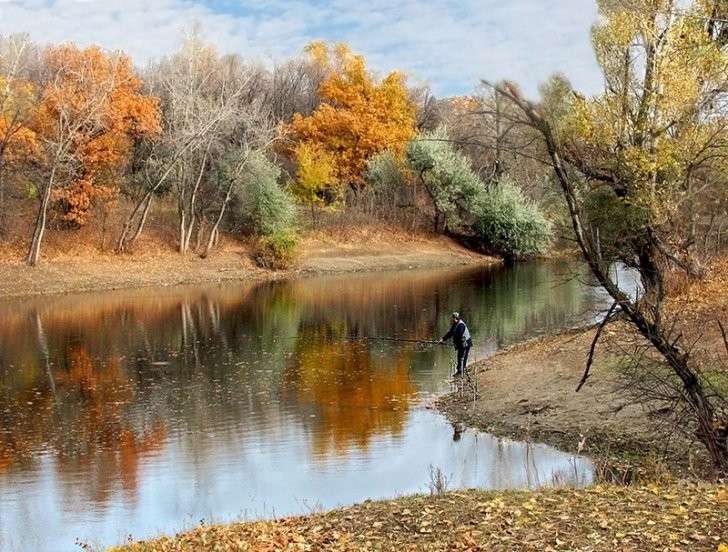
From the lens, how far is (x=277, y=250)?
55.7 m

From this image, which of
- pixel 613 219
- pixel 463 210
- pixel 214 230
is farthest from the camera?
pixel 463 210

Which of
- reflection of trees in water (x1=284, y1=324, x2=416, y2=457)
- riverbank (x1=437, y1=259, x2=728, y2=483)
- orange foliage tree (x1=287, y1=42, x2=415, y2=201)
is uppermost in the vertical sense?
orange foliage tree (x1=287, y1=42, x2=415, y2=201)

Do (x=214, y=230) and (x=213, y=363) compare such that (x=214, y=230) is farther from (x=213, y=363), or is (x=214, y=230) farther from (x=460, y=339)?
(x=460, y=339)

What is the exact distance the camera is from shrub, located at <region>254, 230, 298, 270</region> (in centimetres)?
5556

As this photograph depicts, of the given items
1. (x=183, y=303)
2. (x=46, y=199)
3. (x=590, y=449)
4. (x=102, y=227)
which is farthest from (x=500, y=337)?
(x=102, y=227)

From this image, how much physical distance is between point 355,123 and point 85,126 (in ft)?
86.1

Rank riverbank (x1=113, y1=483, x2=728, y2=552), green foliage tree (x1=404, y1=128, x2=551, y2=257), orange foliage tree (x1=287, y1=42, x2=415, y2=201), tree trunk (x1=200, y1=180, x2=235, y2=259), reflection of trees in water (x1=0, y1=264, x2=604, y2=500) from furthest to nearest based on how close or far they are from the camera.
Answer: orange foliage tree (x1=287, y1=42, x2=415, y2=201) → green foliage tree (x1=404, y1=128, x2=551, y2=257) → tree trunk (x1=200, y1=180, x2=235, y2=259) → reflection of trees in water (x1=0, y1=264, x2=604, y2=500) → riverbank (x1=113, y1=483, x2=728, y2=552)

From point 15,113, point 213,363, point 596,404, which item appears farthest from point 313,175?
point 596,404

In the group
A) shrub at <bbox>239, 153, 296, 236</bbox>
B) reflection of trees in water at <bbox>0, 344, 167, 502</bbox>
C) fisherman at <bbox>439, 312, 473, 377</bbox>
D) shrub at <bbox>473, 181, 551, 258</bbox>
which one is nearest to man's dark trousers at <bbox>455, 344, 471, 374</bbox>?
fisherman at <bbox>439, 312, 473, 377</bbox>

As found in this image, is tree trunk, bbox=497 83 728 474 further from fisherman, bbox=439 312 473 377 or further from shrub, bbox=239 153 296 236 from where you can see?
shrub, bbox=239 153 296 236

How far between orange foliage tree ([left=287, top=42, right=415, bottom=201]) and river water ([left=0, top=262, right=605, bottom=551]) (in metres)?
30.9

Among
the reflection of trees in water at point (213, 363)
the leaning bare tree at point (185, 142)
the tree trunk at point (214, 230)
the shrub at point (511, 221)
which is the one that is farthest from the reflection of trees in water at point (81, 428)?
the shrub at point (511, 221)

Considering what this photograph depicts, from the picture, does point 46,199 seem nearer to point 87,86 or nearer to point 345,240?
point 87,86

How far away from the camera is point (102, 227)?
52406 mm
